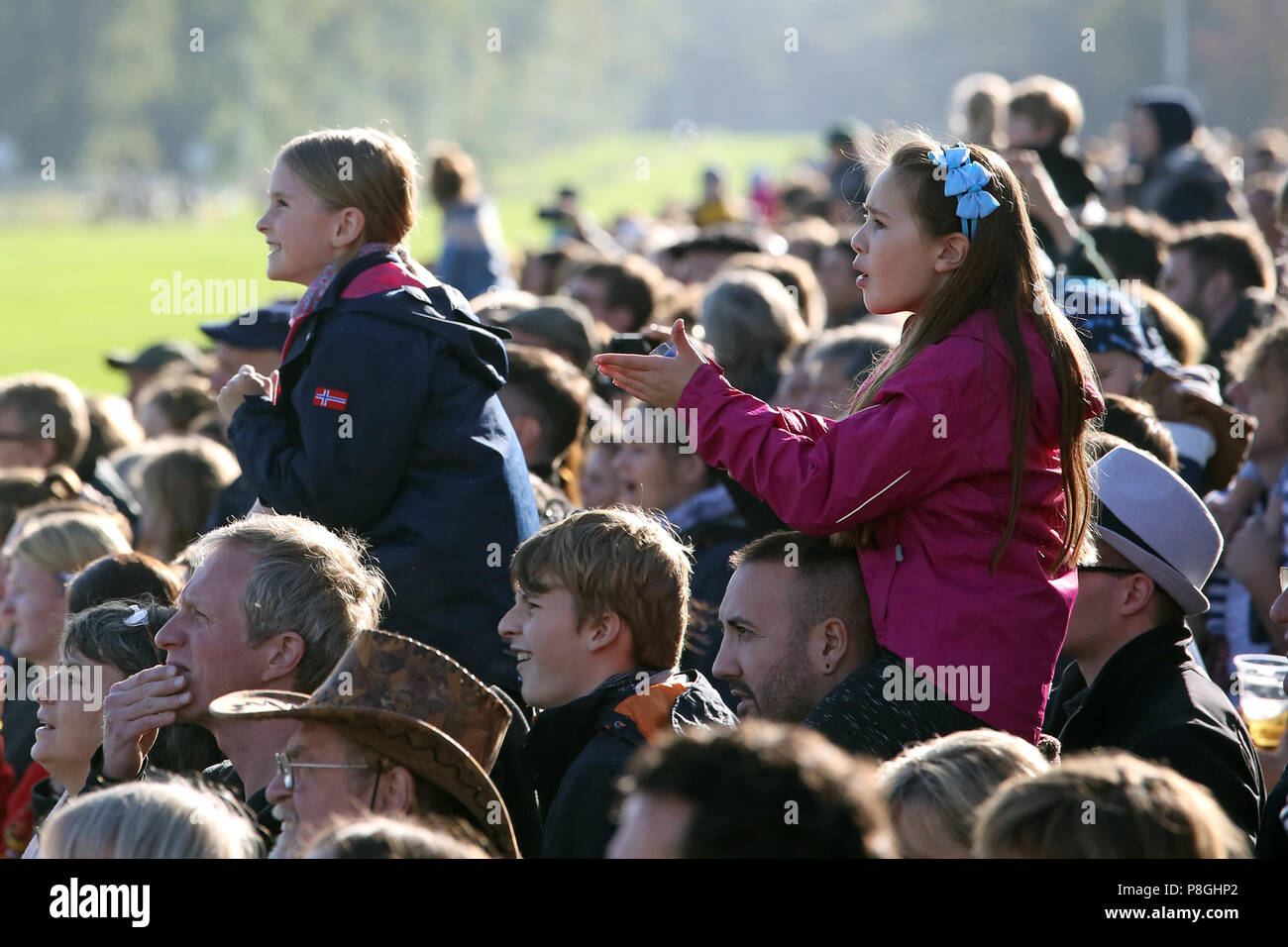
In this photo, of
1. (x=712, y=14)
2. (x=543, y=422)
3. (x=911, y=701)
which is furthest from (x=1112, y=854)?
(x=712, y=14)

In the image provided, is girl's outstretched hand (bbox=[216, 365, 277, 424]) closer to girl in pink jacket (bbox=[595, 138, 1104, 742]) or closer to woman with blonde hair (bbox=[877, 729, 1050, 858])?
girl in pink jacket (bbox=[595, 138, 1104, 742])

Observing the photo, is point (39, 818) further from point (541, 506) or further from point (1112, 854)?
point (1112, 854)

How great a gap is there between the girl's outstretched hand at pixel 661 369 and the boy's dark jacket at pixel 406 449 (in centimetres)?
84

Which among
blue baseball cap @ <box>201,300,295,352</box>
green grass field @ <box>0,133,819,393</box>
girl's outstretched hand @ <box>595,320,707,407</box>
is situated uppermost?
girl's outstretched hand @ <box>595,320,707,407</box>

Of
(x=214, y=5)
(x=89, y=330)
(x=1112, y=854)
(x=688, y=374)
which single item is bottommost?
(x=89, y=330)

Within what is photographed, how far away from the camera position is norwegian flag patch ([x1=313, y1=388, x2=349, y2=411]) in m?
3.83

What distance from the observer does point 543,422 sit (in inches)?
215

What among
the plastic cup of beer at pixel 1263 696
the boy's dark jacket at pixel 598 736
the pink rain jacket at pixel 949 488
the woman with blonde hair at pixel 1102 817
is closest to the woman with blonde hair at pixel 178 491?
the boy's dark jacket at pixel 598 736

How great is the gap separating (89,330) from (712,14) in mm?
80648

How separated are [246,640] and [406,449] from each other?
666 millimetres

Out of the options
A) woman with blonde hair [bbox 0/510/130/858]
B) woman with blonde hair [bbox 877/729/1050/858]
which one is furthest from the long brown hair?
woman with blonde hair [bbox 0/510/130/858]

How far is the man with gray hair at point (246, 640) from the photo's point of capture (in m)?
3.45

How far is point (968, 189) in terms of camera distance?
3174 mm

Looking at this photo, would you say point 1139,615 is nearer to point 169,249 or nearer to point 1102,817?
point 1102,817
